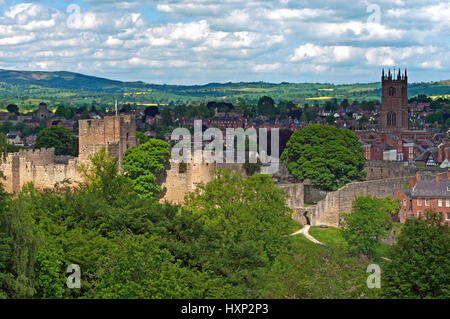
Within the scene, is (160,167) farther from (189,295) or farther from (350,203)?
(189,295)

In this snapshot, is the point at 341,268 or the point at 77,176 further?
the point at 77,176

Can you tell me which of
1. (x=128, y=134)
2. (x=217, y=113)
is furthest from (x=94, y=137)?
(x=217, y=113)

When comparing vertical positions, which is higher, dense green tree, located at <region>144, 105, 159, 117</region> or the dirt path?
dense green tree, located at <region>144, 105, 159, 117</region>

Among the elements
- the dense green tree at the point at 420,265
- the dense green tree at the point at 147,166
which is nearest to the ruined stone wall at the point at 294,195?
the dense green tree at the point at 147,166

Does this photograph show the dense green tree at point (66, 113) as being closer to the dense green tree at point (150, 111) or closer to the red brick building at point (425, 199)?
the dense green tree at point (150, 111)

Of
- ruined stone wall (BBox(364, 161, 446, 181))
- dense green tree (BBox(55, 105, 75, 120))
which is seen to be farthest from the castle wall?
dense green tree (BBox(55, 105, 75, 120))

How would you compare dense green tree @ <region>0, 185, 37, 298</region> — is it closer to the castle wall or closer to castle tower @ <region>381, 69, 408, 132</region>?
the castle wall
